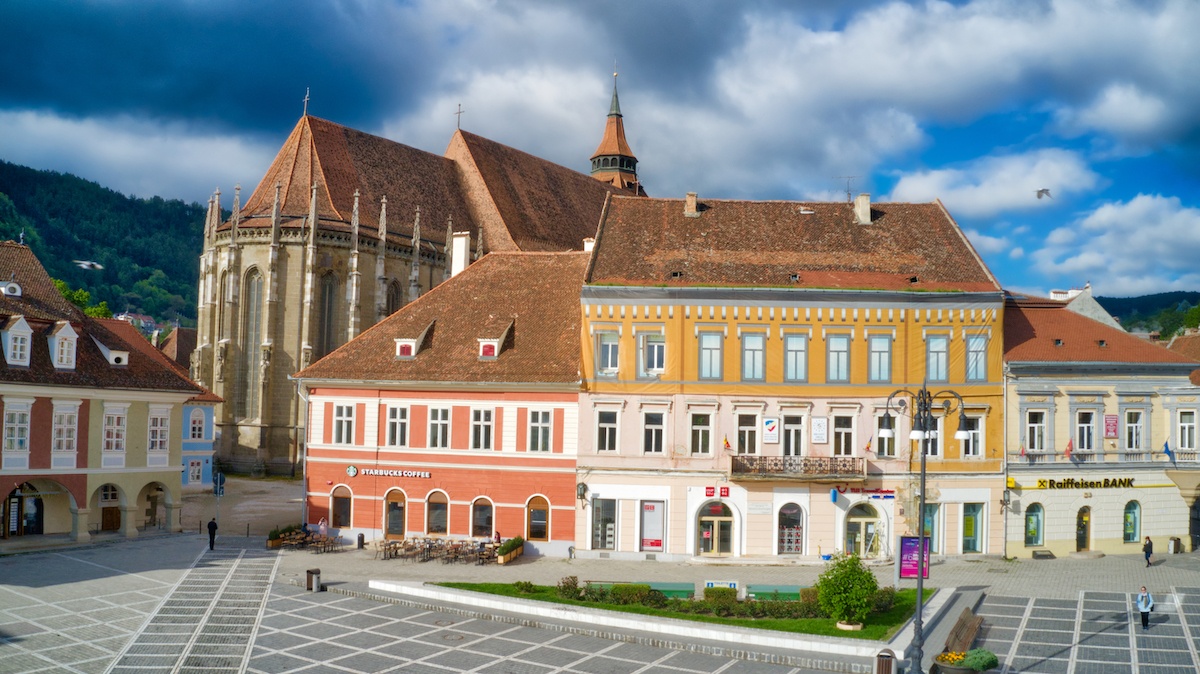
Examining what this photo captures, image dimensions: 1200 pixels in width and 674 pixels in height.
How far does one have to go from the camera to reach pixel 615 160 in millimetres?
106875

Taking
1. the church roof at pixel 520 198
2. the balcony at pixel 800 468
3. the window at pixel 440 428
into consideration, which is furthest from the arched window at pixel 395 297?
the balcony at pixel 800 468

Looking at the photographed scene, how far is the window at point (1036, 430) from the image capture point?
38.9m

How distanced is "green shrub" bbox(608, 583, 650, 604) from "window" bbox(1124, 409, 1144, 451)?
23.1 meters

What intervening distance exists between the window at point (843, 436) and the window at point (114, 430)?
2937 cm

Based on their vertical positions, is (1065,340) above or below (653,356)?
above

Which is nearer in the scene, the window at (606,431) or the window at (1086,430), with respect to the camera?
the window at (606,431)

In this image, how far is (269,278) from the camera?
6875 centimetres

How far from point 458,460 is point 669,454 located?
27.9ft

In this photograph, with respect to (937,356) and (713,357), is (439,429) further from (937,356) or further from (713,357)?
(937,356)

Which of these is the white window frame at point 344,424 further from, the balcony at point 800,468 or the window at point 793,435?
the window at point 793,435

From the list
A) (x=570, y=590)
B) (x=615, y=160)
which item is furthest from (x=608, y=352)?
(x=615, y=160)

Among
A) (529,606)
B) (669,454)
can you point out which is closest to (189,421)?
(669,454)

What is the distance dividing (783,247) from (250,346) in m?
43.5

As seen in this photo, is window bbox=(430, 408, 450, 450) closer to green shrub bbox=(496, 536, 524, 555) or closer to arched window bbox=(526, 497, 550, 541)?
arched window bbox=(526, 497, 550, 541)
